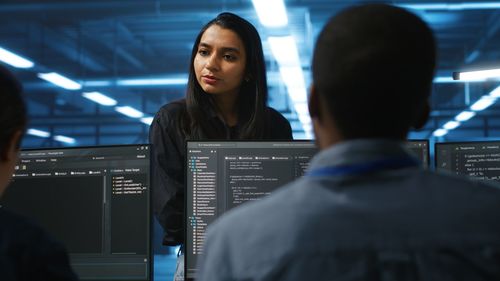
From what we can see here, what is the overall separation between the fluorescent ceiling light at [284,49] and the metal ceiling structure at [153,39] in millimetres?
577

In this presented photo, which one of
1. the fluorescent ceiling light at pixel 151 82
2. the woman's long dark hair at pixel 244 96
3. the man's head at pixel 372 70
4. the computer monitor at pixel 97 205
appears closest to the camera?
the man's head at pixel 372 70

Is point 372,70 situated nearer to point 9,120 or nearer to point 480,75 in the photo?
point 9,120

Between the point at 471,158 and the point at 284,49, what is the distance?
182 inches

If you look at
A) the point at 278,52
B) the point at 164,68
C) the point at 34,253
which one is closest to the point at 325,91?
the point at 34,253

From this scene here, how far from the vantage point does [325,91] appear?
30.6 inches

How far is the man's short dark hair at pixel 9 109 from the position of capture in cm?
106

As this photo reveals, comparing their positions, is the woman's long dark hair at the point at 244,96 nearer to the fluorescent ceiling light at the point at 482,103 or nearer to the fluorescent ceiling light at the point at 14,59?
the fluorescent ceiling light at the point at 14,59

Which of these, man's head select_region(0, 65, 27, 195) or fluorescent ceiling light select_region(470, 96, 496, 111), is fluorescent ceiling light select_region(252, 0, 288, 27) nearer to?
man's head select_region(0, 65, 27, 195)

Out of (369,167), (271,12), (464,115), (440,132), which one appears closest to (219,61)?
(369,167)

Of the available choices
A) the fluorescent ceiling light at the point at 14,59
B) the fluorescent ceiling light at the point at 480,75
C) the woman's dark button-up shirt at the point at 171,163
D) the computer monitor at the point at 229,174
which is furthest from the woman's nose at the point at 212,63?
the fluorescent ceiling light at the point at 14,59

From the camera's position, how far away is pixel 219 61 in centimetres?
191

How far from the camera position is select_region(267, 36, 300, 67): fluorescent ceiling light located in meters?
5.82

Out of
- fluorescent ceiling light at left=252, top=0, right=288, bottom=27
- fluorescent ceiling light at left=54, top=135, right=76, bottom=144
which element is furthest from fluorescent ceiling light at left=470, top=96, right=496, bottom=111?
fluorescent ceiling light at left=54, top=135, right=76, bottom=144

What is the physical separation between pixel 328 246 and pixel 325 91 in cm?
20
